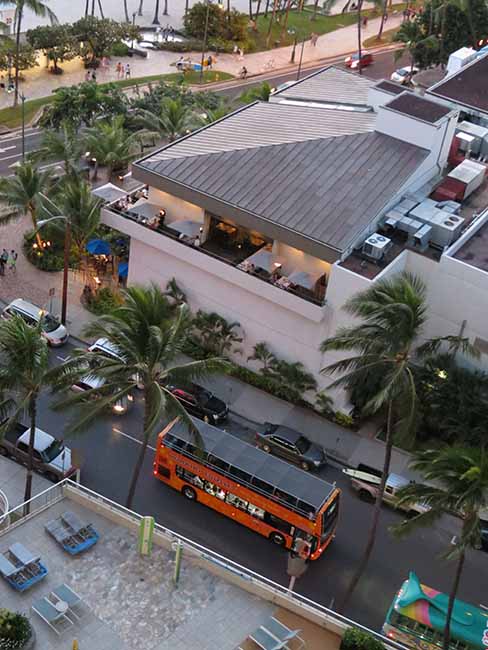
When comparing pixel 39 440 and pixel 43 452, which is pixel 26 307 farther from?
pixel 43 452

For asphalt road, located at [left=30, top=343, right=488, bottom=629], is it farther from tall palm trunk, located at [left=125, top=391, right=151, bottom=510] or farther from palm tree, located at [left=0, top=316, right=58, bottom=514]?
palm tree, located at [left=0, top=316, right=58, bottom=514]

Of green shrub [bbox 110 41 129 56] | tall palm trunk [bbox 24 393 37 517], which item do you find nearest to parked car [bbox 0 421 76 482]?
tall palm trunk [bbox 24 393 37 517]

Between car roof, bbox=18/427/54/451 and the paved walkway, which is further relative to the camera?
the paved walkway

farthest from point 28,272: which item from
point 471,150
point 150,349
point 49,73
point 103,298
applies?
point 49,73

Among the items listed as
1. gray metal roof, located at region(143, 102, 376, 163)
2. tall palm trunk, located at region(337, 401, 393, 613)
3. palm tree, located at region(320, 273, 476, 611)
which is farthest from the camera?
gray metal roof, located at region(143, 102, 376, 163)

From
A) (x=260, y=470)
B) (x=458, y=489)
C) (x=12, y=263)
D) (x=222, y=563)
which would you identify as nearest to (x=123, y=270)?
(x=12, y=263)

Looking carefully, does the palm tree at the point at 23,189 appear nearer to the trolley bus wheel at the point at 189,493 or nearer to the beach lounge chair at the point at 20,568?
the trolley bus wheel at the point at 189,493
